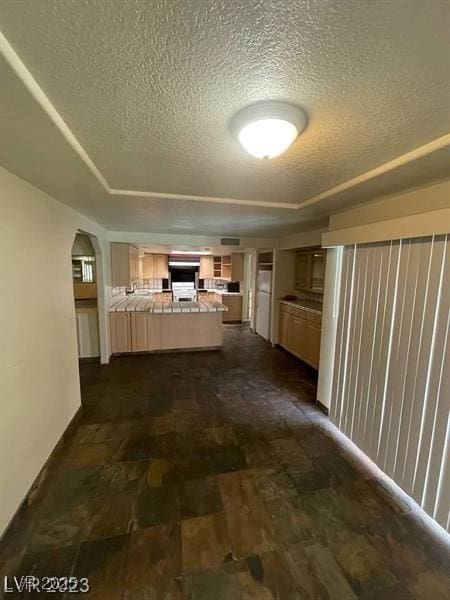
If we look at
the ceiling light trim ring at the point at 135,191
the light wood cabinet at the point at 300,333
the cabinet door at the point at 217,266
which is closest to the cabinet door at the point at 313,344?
the light wood cabinet at the point at 300,333

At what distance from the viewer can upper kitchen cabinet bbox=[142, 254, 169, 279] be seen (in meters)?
7.78

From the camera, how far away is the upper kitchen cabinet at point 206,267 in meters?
8.21

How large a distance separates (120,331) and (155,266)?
346cm

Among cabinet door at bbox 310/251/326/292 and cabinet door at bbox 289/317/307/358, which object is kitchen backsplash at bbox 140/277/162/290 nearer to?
cabinet door at bbox 289/317/307/358

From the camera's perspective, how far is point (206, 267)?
8.29 meters

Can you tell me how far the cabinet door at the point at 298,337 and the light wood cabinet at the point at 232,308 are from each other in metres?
2.72

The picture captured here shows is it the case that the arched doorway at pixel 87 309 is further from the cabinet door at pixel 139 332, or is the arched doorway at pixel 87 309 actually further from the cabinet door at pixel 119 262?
the cabinet door at pixel 139 332

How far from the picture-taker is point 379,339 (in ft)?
7.13

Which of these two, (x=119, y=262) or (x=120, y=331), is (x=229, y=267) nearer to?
(x=119, y=262)

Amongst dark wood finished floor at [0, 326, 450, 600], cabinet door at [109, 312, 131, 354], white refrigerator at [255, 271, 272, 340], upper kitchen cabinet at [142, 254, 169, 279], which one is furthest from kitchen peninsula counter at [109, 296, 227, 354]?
upper kitchen cabinet at [142, 254, 169, 279]

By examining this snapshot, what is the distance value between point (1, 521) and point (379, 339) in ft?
9.38

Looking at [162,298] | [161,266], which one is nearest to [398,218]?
[162,298]

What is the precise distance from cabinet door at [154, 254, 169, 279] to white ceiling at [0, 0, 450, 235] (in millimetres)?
6100

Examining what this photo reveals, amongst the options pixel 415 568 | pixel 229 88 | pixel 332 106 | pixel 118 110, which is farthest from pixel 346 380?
pixel 118 110
